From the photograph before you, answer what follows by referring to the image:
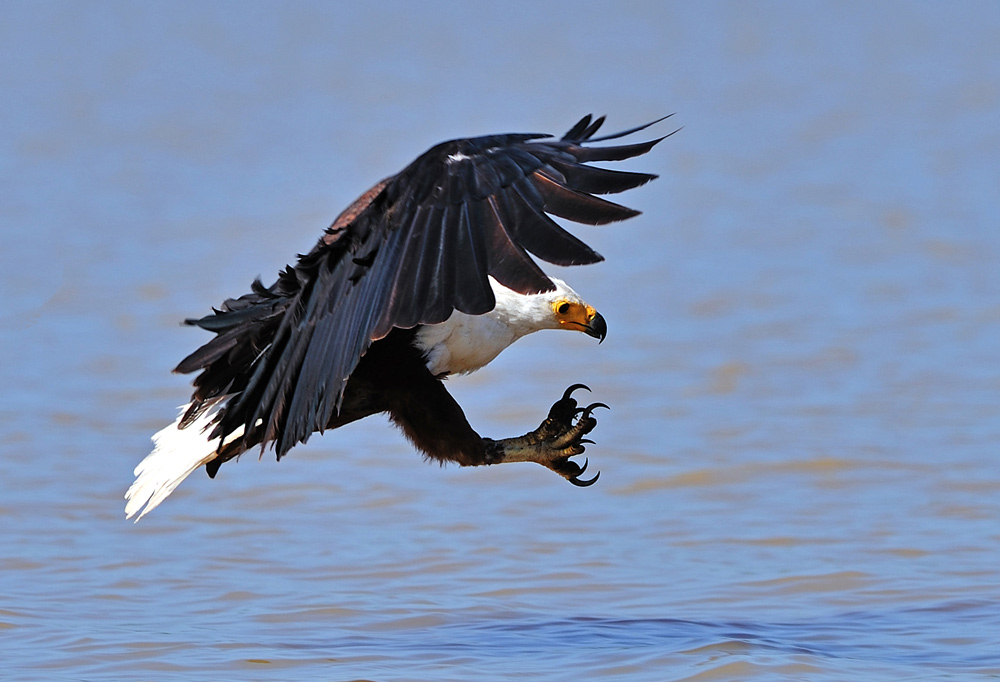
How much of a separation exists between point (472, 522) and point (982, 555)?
2.02 metres

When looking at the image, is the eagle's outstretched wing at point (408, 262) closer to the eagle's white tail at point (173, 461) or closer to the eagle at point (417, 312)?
the eagle at point (417, 312)

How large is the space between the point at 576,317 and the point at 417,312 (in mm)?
1377

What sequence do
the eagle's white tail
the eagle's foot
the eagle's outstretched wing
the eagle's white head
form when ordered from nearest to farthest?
the eagle's outstretched wing → the eagle's white head → the eagle's white tail → the eagle's foot

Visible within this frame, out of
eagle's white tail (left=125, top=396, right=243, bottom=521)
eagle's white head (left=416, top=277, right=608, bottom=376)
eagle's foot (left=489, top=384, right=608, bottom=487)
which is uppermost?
eagle's white head (left=416, top=277, right=608, bottom=376)

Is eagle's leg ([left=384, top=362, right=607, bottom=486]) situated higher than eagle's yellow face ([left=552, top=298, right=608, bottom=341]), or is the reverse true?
eagle's yellow face ([left=552, top=298, right=608, bottom=341])

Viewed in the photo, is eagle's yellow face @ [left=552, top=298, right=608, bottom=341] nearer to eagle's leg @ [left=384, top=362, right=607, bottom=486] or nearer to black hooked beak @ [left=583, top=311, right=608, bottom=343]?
black hooked beak @ [left=583, top=311, right=608, bottom=343]

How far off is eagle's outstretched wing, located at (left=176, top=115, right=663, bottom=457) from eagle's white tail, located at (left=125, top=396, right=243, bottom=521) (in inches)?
11.9

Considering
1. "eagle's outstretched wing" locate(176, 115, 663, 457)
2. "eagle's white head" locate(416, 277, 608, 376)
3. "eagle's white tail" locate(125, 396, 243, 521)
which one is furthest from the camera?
"eagle's white tail" locate(125, 396, 243, 521)

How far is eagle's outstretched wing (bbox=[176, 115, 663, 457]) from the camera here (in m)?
4.07

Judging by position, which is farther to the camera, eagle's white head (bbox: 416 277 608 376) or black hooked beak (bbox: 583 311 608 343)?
black hooked beak (bbox: 583 311 608 343)

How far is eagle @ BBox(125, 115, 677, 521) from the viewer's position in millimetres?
4117

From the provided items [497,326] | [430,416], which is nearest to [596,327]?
[497,326]

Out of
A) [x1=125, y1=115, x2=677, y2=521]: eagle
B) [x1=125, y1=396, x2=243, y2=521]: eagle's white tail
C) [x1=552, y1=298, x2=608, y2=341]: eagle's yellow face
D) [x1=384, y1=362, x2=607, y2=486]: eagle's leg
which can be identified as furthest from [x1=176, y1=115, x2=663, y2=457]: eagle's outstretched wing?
[x1=552, y1=298, x2=608, y2=341]: eagle's yellow face

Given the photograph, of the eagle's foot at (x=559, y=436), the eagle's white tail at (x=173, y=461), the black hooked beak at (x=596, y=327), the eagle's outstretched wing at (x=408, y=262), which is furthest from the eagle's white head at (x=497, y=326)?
the eagle's white tail at (x=173, y=461)
